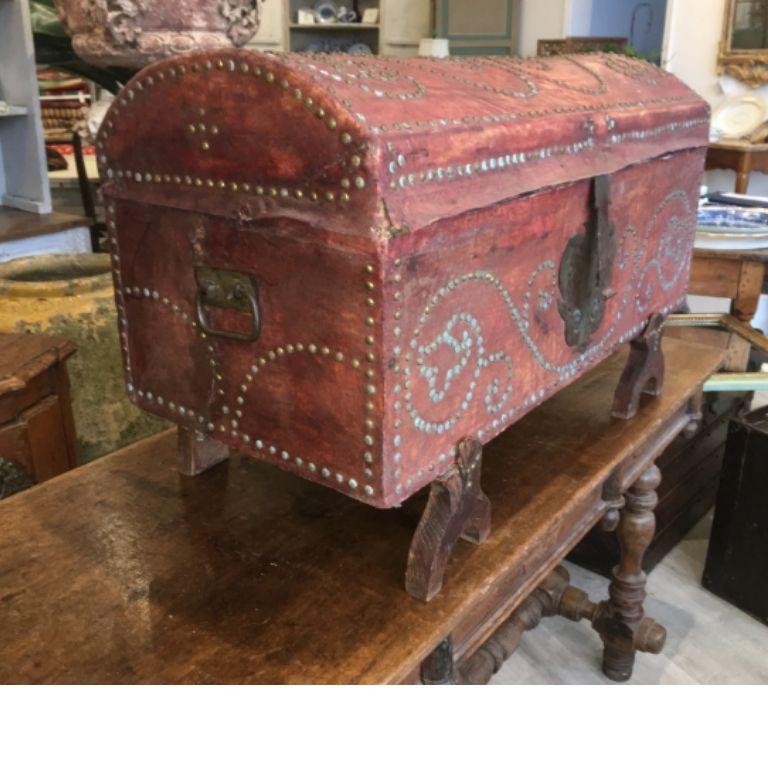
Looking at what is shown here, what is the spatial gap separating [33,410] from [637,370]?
1.36 meters

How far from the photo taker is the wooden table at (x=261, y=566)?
101 cm

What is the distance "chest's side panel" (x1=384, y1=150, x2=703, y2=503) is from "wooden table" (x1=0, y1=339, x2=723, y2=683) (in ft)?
0.54

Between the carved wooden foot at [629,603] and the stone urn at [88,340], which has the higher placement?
the stone urn at [88,340]

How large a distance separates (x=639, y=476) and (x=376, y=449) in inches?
38.5

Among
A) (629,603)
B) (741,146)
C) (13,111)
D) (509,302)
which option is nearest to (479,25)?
(741,146)

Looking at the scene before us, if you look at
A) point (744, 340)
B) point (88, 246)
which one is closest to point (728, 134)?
point (744, 340)

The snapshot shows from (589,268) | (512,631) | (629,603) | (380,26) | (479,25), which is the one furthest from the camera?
(380,26)

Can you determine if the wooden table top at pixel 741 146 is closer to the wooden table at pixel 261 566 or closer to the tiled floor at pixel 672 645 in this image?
the tiled floor at pixel 672 645

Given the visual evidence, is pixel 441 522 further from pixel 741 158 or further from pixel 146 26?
pixel 741 158

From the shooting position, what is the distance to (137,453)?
4.99ft

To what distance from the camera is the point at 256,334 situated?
3.60 ft

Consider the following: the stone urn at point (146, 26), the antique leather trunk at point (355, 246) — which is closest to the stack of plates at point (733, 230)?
the antique leather trunk at point (355, 246)

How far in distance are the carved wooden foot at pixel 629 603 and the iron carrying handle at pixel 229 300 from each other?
1126 mm

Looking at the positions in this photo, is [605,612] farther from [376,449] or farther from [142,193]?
[142,193]
